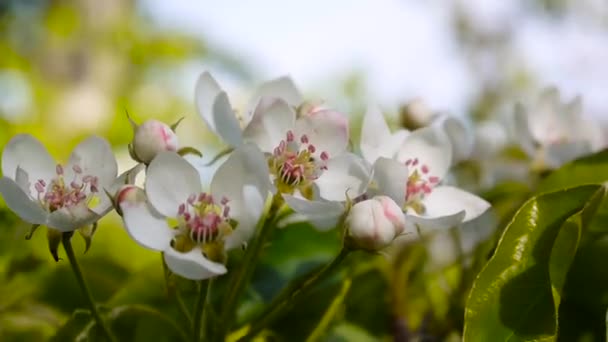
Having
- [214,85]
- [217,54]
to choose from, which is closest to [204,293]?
[214,85]

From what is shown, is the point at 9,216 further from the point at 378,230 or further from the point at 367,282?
the point at 378,230

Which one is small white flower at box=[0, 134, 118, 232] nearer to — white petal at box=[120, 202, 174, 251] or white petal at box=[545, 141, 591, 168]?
white petal at box=[120, 202, 174, 251]

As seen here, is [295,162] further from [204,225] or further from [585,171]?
[585,171]

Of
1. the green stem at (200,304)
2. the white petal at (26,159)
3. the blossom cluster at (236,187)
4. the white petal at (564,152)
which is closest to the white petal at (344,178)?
the blossom cluster at (236,187)

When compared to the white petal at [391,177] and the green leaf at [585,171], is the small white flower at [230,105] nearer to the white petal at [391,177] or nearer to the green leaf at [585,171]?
the white petal at [391,177]

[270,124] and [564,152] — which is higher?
[270,124]

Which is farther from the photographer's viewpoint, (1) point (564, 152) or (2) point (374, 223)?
(1) point (564, 152)

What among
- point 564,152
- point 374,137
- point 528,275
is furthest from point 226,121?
point 564,152

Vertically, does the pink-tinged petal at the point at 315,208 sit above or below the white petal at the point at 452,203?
above
